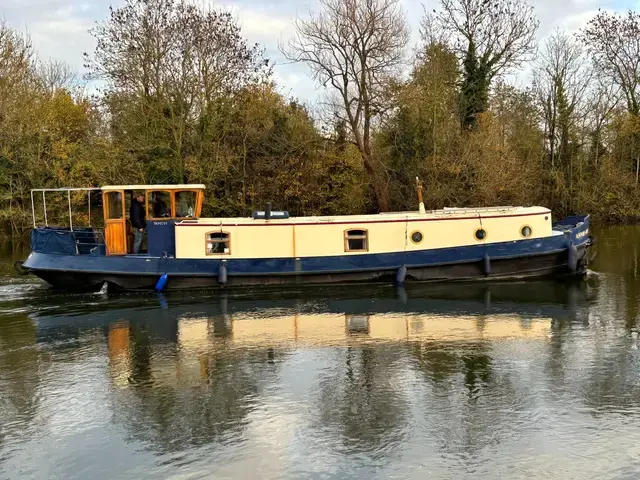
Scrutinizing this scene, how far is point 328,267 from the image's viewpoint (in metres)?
15.8

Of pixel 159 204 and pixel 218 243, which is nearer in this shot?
pixel 218 243

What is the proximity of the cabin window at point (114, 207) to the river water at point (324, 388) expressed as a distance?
2436mm

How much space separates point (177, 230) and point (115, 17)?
16.0 m

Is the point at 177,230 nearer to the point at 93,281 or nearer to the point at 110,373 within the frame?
the point at 93,281

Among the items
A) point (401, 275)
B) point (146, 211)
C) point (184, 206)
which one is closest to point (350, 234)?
point (401, 275)

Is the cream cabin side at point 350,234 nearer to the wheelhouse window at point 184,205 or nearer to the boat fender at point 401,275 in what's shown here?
the boat fender at point 401,275

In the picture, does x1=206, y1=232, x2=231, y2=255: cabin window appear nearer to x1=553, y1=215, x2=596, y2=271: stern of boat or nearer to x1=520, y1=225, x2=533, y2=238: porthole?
x1=520, y1=225, x2=533, y2=238: porthole

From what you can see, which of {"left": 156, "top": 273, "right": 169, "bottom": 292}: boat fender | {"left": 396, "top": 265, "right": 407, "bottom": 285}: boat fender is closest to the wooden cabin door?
{"left": 156, "top": 273, "right": 169, "bottom": 292}: boat fender

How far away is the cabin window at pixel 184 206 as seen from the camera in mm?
16141

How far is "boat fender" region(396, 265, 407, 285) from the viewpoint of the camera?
15742mm

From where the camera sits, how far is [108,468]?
6371 millimetres

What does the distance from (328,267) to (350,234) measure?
3.37 feet

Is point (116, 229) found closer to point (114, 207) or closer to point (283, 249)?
point (114, 207)

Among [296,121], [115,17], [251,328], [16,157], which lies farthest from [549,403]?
[16,157]
